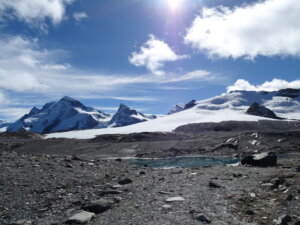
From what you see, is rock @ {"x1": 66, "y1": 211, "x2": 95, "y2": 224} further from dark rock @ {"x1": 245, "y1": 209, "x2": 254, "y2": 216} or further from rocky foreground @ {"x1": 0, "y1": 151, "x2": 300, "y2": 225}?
dark rock @ {"x1": 245, "y1": 209, "x2": 254, "y2": 216}

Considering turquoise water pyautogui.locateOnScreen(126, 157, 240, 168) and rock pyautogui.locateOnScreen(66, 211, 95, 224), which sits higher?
rock pyautogui.locateOnScreen(66, 211, 95, 224)

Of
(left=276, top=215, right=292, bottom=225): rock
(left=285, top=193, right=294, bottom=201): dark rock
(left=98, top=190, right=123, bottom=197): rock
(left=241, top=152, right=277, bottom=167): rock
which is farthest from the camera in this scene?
(left=241, top=152, right=277, bottom=167): rock

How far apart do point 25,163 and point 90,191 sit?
10893 mm

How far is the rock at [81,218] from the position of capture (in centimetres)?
1325

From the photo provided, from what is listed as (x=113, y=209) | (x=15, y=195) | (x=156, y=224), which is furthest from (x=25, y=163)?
(x=156, y=224)

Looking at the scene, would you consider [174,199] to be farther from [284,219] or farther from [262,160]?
[262,160]

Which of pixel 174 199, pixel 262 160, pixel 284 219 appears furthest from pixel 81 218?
pixel 262 160

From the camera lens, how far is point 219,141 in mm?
113312

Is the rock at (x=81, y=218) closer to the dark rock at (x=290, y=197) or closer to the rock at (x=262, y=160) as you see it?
the dark rock at (x=290, y=197)

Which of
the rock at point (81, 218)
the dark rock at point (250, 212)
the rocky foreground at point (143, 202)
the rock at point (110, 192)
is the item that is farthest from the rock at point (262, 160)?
the rock at point (81, 218)

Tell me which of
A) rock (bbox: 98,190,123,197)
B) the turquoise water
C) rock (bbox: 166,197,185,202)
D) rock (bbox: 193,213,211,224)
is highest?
rock (bbox: 98,190,123,197)

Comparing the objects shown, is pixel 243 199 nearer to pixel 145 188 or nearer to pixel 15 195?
pixel 145 188

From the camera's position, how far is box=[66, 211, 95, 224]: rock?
1325 centimetres

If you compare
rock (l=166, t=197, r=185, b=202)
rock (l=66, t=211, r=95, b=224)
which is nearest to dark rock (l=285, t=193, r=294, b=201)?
rock (l=166, t=197, r=185, b=202)
